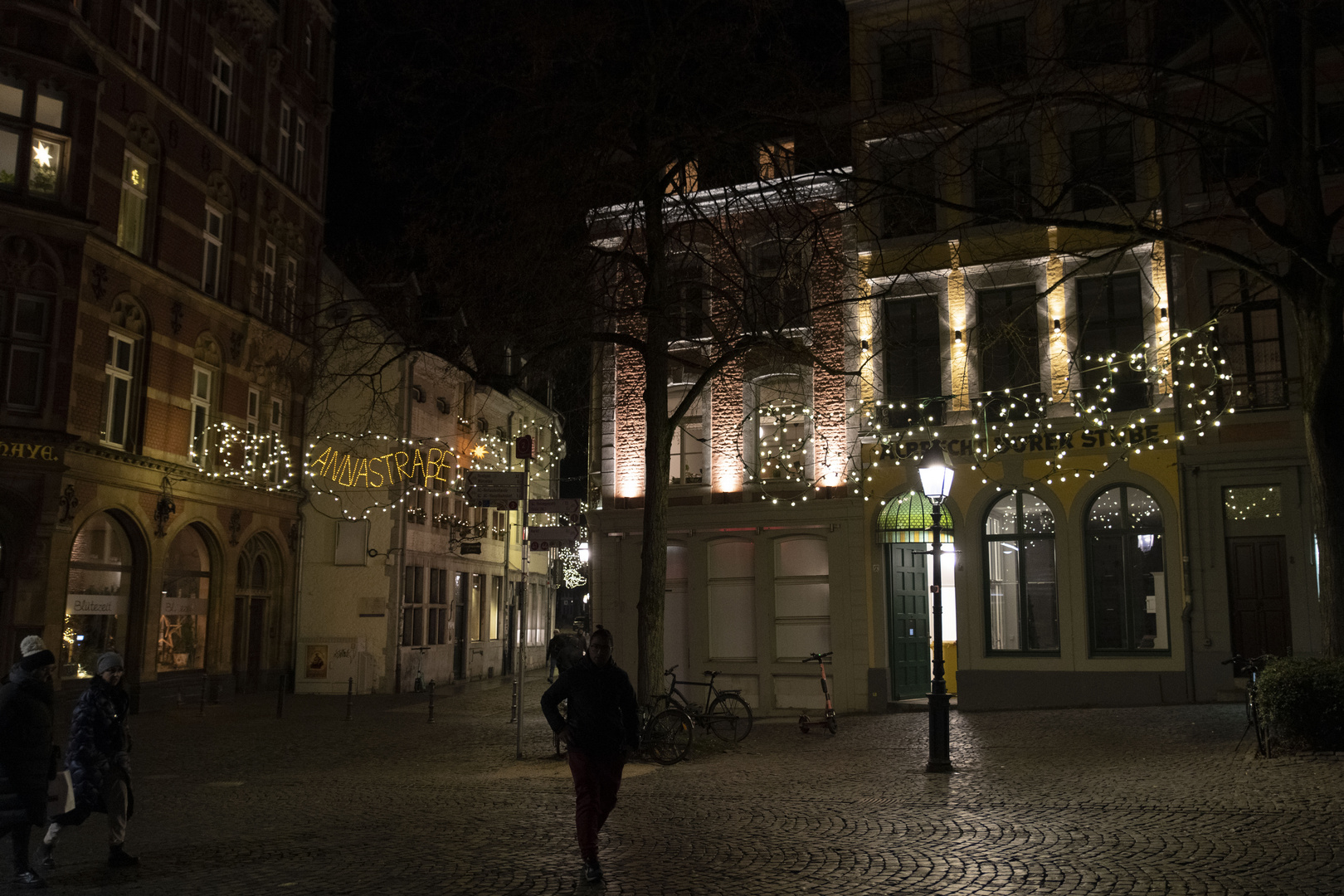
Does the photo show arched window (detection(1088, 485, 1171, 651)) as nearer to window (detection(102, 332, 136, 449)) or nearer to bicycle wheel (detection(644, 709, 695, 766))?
bicycle wheel (detection(644, 709, 695, 766))

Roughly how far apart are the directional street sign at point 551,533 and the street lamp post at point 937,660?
477 cm

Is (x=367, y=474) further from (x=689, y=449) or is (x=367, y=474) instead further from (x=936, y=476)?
(x=936, y=476)

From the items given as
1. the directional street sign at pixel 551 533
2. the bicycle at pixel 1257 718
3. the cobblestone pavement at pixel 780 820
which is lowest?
the cobblestone pavement at pixel 780 820

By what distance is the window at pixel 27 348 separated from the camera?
70.8 feet

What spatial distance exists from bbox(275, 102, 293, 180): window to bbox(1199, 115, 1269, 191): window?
908 inches

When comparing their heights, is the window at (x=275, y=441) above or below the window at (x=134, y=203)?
below

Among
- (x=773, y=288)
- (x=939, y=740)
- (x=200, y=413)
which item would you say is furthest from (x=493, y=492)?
(x=200, y=413)

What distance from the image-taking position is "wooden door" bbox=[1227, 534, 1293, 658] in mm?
19234

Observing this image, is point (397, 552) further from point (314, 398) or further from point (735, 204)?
point (735, 204)

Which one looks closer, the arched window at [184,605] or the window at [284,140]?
the arched window at [184,605]

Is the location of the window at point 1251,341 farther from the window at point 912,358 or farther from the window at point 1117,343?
the window at point 912,358

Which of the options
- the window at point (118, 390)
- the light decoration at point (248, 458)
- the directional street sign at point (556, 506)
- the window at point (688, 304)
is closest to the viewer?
the directional street sign at point (556, 506)

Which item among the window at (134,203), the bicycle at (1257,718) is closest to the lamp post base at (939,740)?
the bicycle at (1257,718)

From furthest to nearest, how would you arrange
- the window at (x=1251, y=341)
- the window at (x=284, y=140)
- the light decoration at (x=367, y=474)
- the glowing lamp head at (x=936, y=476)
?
the window at (x=284, y=140) → the light decoration at (x=367, y=474) → the window at (x=1251, y=341) → the glowing lamp head at (x=936, y=476)
